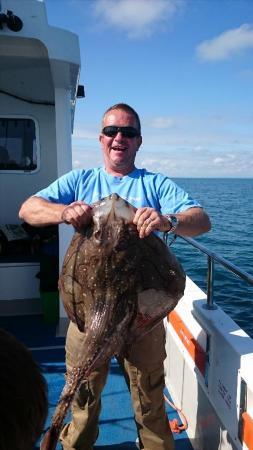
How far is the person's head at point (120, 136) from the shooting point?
2.51 metres

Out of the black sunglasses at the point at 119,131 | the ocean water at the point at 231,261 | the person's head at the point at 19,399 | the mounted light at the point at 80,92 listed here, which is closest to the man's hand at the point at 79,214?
the black sunglasses at the point at 119,131

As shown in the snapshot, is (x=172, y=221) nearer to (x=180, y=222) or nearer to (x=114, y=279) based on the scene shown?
(x=180, y=222)

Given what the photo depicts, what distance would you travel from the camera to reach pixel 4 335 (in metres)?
0.90

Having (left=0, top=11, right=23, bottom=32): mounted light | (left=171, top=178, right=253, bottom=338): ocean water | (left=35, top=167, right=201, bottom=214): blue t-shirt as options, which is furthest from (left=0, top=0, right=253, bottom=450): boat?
(left=171, top=178, right=253, bottom=338): ocean water

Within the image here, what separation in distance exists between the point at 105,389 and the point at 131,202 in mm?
2214

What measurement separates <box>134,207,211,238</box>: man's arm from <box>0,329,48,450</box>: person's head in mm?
1162

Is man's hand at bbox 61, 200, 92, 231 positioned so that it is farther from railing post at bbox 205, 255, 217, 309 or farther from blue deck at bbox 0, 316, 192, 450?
railing post at bbox 205, 255, 217, 309

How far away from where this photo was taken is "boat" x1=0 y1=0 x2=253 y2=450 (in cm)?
270

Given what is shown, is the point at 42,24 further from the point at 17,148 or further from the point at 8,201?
the point at 8,201

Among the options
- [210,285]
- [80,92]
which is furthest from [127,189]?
[80,92]

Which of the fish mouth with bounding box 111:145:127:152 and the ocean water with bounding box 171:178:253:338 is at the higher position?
the fish mouth with bounding box 111:145:127:152

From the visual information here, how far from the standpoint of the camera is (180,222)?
2.26 m

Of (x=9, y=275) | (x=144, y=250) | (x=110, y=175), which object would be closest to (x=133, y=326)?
(x=144, y=250)

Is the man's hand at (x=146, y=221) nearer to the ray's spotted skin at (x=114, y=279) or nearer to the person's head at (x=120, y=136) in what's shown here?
the ray's spotted skin at (x=114, y=279)
